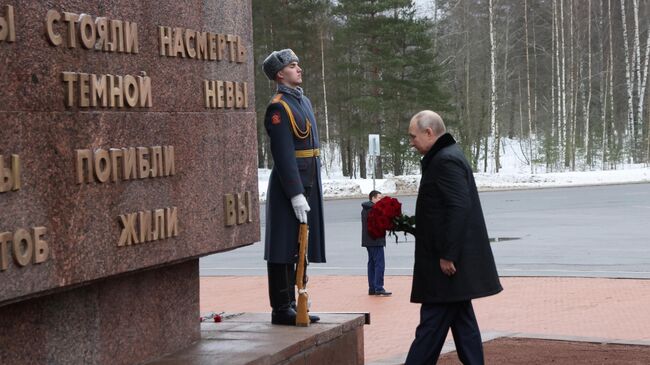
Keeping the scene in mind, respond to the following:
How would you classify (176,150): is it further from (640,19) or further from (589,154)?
(640,19)

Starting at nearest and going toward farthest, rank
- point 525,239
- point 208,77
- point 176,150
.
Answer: point 176,150 → point 208,77 → point 525,239

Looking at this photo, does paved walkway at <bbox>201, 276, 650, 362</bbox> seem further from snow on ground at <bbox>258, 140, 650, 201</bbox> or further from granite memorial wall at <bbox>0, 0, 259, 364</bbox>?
snow on ground at <bbox>258, 140, 650, 201</bbox>

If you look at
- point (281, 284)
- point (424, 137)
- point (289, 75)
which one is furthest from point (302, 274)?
point (289, 75)

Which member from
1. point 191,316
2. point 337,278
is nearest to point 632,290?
point 337,278

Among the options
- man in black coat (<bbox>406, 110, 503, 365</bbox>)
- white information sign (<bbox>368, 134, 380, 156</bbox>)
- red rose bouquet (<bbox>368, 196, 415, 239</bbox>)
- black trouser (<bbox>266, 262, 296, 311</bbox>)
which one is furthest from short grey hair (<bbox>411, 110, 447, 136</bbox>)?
white information sign (<bbox>368, 134, 380, 156</bbox>)

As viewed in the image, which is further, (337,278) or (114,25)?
(337,278)

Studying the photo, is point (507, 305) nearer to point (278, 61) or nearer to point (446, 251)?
point (446, 251)

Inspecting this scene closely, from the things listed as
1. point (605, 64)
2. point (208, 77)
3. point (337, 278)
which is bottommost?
point (337, 278)

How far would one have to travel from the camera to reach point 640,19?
61.7 metres

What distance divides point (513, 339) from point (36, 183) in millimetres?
5737

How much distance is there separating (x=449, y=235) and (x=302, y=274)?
41.7 inches

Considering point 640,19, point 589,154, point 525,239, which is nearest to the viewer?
point 525,239

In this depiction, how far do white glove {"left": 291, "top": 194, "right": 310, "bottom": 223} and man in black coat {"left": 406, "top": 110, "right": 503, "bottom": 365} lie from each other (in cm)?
75

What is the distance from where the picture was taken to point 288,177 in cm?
756
